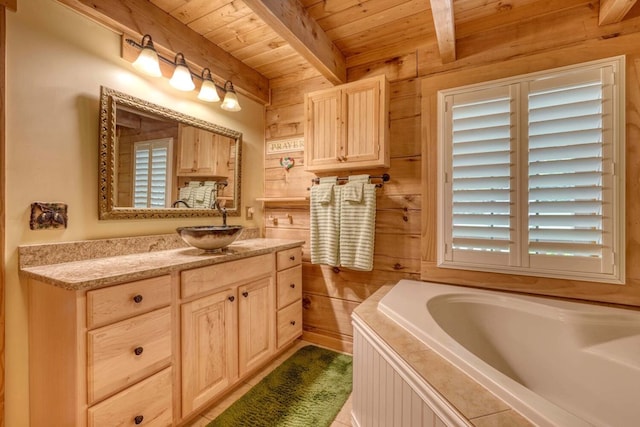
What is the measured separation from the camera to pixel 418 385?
888 millimetres

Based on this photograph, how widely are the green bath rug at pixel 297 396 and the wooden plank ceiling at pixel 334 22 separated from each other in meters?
2.12

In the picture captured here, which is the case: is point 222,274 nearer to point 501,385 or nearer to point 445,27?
point 501,385

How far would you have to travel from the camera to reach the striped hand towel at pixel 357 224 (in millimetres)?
2006

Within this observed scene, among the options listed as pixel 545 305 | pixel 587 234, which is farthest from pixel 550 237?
pixel 545 305

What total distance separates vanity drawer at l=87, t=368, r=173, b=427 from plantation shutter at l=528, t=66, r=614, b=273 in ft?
6.77

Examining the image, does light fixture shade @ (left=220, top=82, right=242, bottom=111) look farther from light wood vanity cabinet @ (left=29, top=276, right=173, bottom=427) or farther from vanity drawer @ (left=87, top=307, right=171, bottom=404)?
vanity drawer @ (left=87, top=307, right=171, bottom=404)

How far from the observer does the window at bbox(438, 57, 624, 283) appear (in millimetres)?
1456

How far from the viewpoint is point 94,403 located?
1053 millimetres

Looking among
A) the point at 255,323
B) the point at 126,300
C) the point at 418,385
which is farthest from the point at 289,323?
the point at 418,385

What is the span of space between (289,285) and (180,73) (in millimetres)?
1630

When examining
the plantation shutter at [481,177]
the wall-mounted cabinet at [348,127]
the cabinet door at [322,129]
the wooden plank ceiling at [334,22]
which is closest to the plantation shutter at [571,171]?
the plantation shutter at [481,177]

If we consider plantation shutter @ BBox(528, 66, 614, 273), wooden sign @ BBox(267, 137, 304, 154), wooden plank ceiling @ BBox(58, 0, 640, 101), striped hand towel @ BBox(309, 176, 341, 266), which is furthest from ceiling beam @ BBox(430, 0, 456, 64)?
wooden sign @ BBox(267, 137, 304, 154)

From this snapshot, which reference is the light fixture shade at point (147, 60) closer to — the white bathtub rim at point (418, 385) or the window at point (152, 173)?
the window at point (152, 173)

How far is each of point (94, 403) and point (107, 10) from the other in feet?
6.10
